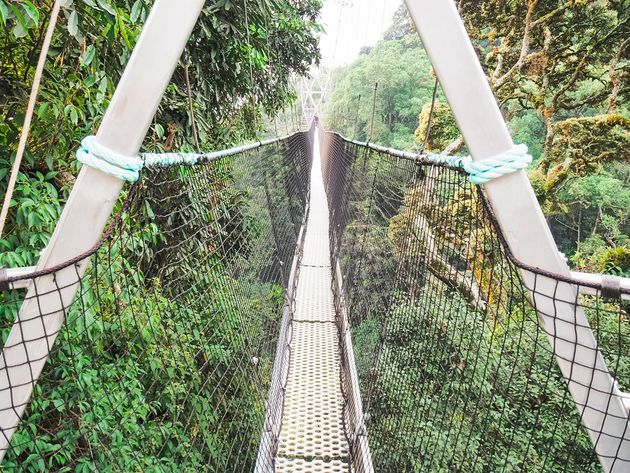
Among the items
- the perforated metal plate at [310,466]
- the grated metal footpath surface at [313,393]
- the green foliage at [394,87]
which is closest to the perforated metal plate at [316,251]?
the grated metal footpath surface at [313,393]

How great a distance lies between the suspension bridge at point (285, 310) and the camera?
1.82ft

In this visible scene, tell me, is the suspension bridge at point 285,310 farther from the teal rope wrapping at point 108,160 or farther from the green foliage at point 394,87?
the green foliage at point 394,87

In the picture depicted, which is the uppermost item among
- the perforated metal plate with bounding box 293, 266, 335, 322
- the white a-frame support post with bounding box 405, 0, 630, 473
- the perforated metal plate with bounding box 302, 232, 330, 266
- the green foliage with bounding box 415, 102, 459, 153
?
the green foliage with bounding box 415, 102, 459, 153

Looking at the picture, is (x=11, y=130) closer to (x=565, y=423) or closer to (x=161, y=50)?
(x=161, y=50)

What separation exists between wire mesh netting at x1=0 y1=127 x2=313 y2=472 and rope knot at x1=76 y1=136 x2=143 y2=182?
0.06 meters

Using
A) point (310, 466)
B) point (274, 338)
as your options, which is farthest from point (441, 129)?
point (310, 466)

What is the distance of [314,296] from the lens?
241cm

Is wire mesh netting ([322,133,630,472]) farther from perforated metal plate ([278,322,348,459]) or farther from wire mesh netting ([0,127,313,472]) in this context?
wire mesh netting ([0,127,313,472])

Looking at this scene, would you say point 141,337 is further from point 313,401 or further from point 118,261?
point 313,401

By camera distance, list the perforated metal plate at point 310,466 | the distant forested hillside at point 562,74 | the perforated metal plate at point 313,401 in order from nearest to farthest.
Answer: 1. the perforated metal plate at point 310,466
2. the perforated metal plate at point 313,401
3. the distant forested hillside at point 562,74

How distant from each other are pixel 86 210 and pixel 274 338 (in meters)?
2.00

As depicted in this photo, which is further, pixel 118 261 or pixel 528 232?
pixel 118 261

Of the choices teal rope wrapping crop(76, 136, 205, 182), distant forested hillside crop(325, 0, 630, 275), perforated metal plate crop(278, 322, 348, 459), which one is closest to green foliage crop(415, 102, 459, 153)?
distant forested hillside crop(325, 0, 630, 275)

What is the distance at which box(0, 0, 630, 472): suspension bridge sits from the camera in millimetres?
554
